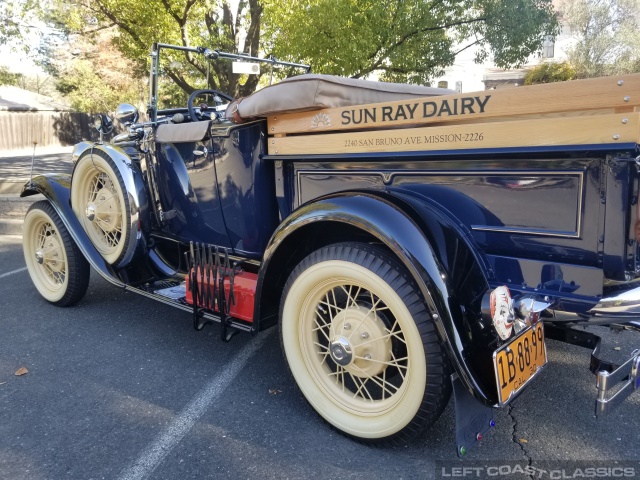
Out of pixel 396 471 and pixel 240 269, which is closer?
pixel 396 471

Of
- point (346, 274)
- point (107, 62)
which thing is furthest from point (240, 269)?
point (107, 62)

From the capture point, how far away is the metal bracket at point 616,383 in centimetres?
185

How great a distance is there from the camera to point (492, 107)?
1937mm

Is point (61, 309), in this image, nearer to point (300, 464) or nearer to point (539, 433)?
point (300, 464)

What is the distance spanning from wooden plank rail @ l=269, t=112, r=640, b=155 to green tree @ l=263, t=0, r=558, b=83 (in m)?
5.79

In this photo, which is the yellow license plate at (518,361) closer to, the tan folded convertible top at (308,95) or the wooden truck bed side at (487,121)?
the wooden truck bed side at (487,121)

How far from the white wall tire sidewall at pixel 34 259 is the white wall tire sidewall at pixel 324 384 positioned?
2.28 meters

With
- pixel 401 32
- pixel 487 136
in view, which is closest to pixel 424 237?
pixel 487 136

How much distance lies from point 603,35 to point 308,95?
27915 mm

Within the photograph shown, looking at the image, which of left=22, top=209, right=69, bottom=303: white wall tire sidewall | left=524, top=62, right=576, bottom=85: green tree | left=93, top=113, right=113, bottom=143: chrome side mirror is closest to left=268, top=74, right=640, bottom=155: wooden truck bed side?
left=93, top=113, right=113, bottom=143: chrome side mirror

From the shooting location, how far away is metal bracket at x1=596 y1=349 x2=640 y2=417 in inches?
72.8

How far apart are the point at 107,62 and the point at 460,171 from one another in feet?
98.0

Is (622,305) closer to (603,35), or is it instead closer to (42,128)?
(42,128)

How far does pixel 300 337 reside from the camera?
240 centimetres
